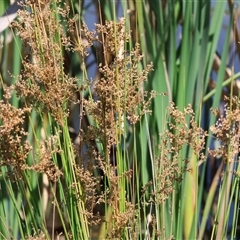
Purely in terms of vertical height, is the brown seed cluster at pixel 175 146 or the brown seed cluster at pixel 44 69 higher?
the brown seed cluster at pixel 44 69

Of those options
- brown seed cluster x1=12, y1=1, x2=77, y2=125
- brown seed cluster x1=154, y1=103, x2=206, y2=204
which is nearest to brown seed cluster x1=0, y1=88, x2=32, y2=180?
brown seed cluster x1=12, y1=1, x2=77, y2=125

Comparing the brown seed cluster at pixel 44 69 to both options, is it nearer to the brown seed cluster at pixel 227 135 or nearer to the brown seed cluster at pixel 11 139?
the brown seed cluster at pixel 11 139

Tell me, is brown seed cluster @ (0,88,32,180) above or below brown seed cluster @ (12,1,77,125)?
below

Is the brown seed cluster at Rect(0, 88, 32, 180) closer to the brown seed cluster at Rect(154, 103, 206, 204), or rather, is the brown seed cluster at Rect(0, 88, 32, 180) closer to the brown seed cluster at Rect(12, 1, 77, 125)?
the brown seed cluster at Rect(12, 1, 77, 125)

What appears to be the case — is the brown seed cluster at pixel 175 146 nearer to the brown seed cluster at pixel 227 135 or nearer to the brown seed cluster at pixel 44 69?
the brown seed cluster at pixel 227 135

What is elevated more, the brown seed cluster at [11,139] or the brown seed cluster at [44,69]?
the brown seed cluster at [44,69]

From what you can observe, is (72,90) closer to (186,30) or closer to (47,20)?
(47,20)

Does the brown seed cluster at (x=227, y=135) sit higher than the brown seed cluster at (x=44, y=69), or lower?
lower

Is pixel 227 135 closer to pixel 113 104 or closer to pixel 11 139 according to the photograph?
pixel 113 104

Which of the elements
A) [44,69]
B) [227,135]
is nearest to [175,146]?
[227,135]

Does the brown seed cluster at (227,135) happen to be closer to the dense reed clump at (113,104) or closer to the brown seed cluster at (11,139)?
the dense reed clump at (113,104)

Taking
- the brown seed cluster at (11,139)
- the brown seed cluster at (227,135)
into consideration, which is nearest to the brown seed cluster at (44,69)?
the brown seed cluster at (11,139)

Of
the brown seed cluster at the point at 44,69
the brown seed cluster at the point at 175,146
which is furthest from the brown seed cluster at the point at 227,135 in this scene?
the brown seed cluster at the point at 44,69
